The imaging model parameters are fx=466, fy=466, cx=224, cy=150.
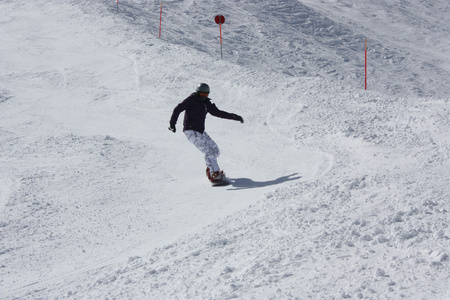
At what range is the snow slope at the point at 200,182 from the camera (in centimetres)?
432

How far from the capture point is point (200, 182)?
8188 mm

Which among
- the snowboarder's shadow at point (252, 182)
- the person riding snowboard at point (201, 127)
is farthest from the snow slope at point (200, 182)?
the person riding snowboard at point (201, 127)

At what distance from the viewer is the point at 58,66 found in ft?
54.3

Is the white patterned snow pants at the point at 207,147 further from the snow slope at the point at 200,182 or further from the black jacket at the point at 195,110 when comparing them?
the snow slope at the point at 200,182

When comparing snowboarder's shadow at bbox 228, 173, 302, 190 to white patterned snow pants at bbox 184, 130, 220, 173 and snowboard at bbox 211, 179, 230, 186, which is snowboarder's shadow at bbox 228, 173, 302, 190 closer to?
snowboard at bbox 211, 179, 230, 186

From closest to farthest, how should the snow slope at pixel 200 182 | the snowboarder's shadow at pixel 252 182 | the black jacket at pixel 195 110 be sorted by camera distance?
1. the snow slope at pixel 200 182
2. the snowboarder's shadow at pixel 252 182
3. the black jacket at pixel 195 110

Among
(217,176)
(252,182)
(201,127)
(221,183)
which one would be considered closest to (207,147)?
(201,127)

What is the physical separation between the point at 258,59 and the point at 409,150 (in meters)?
16.3

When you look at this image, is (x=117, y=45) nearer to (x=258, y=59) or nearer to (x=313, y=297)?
A: (x=258, y=59)

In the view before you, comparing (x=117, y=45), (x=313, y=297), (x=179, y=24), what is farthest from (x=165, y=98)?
(x=179, y=24)

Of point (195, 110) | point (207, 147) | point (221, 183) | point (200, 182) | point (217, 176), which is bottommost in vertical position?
point (200, 182)

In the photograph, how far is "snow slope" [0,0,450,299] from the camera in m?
4.32

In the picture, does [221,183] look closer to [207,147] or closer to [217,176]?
[217,176]

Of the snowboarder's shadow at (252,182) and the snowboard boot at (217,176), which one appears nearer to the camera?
the snowboarder's shadow at (252,182)
